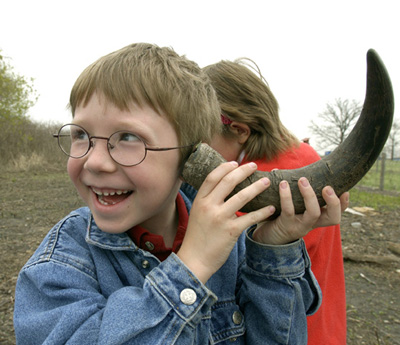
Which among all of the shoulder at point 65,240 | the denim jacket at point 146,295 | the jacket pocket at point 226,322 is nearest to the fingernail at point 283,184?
the denim jacket at point 146,295

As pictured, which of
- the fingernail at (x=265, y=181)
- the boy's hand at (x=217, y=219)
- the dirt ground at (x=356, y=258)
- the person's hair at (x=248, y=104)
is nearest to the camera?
the boy's hand at (x=217, y=219)

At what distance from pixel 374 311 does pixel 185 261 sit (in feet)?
13.1

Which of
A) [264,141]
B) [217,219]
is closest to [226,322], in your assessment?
[217,219]

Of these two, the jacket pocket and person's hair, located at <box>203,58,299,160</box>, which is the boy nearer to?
the jacket pocket

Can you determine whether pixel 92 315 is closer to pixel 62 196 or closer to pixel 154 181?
pixel 154 181

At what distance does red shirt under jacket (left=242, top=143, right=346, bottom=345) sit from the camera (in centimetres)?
213

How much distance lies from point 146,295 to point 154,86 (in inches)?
31.2

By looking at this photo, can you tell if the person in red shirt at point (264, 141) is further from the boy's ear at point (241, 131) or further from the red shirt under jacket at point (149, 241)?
the red shirt under jacket at point (149, 241)

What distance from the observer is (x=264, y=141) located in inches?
101

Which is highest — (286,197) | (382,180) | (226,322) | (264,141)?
(286,197)

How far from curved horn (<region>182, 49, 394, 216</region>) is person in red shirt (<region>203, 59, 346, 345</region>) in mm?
995

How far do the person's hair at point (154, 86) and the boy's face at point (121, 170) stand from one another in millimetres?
39

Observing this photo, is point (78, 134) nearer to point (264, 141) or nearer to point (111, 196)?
point (111, 196)

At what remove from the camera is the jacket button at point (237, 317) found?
158cm
